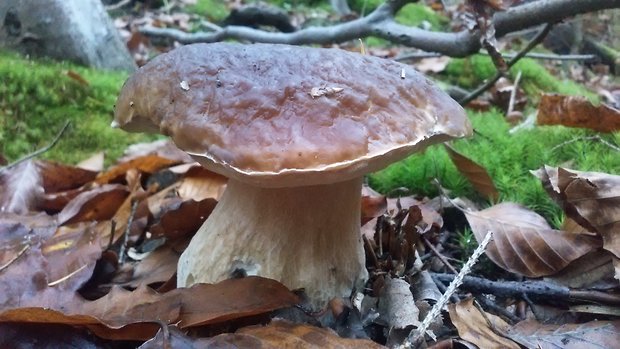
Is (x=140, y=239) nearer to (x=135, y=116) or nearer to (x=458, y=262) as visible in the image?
(x=135, y=116)

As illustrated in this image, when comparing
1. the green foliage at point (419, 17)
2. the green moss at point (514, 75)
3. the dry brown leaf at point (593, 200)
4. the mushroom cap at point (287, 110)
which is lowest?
the green foliage at point (419, 17)

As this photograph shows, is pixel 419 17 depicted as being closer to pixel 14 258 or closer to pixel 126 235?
pixel 126 235

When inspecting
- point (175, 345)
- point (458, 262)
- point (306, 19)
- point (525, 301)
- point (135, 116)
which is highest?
point (135, 116)

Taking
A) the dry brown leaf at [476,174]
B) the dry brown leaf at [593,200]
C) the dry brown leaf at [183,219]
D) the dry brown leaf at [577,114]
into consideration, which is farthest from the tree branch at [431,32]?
the dry brown leaf at [183,219]

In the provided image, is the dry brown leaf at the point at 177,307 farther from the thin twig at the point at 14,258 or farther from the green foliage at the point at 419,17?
the green foliage at the point at 419,17

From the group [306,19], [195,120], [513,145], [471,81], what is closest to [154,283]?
[195,120]

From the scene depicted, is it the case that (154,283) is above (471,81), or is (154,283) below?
above
